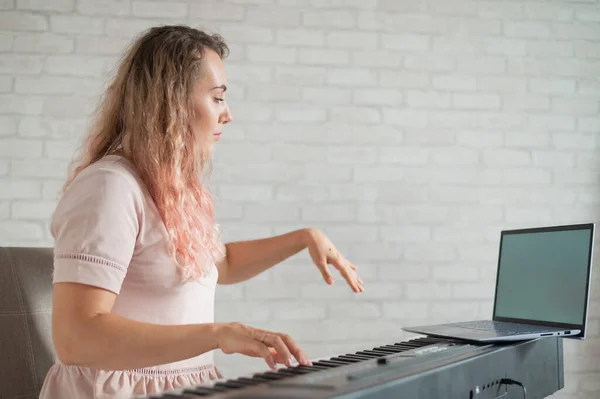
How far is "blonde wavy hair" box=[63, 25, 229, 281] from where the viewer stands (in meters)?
1.59

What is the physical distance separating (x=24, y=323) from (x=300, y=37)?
1.75 m

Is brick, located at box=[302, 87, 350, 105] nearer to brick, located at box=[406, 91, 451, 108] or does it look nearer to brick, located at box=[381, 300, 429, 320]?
brick, located at box=[406, 91, 451, 108]

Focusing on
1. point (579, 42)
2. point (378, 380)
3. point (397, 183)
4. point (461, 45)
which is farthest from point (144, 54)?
point (579, 42)

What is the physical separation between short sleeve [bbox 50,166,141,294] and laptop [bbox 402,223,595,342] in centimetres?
67

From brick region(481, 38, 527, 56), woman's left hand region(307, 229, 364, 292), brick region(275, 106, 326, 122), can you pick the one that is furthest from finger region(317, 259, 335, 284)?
brick region(481, 38, 527, 56)

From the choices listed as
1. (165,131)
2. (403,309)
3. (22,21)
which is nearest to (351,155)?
(403,309)

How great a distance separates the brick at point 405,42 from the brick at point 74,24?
115 cm

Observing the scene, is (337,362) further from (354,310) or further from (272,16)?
(272,16)

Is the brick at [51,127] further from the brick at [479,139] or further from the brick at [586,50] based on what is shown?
the brick at [586,50]

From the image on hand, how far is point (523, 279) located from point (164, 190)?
3.06 feet

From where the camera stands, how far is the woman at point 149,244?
1285 mm

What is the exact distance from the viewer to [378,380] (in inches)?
41.4

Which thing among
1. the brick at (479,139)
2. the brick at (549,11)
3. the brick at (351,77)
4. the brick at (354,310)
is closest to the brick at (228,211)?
the brick at (354,310)

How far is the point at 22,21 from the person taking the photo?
300 cm
